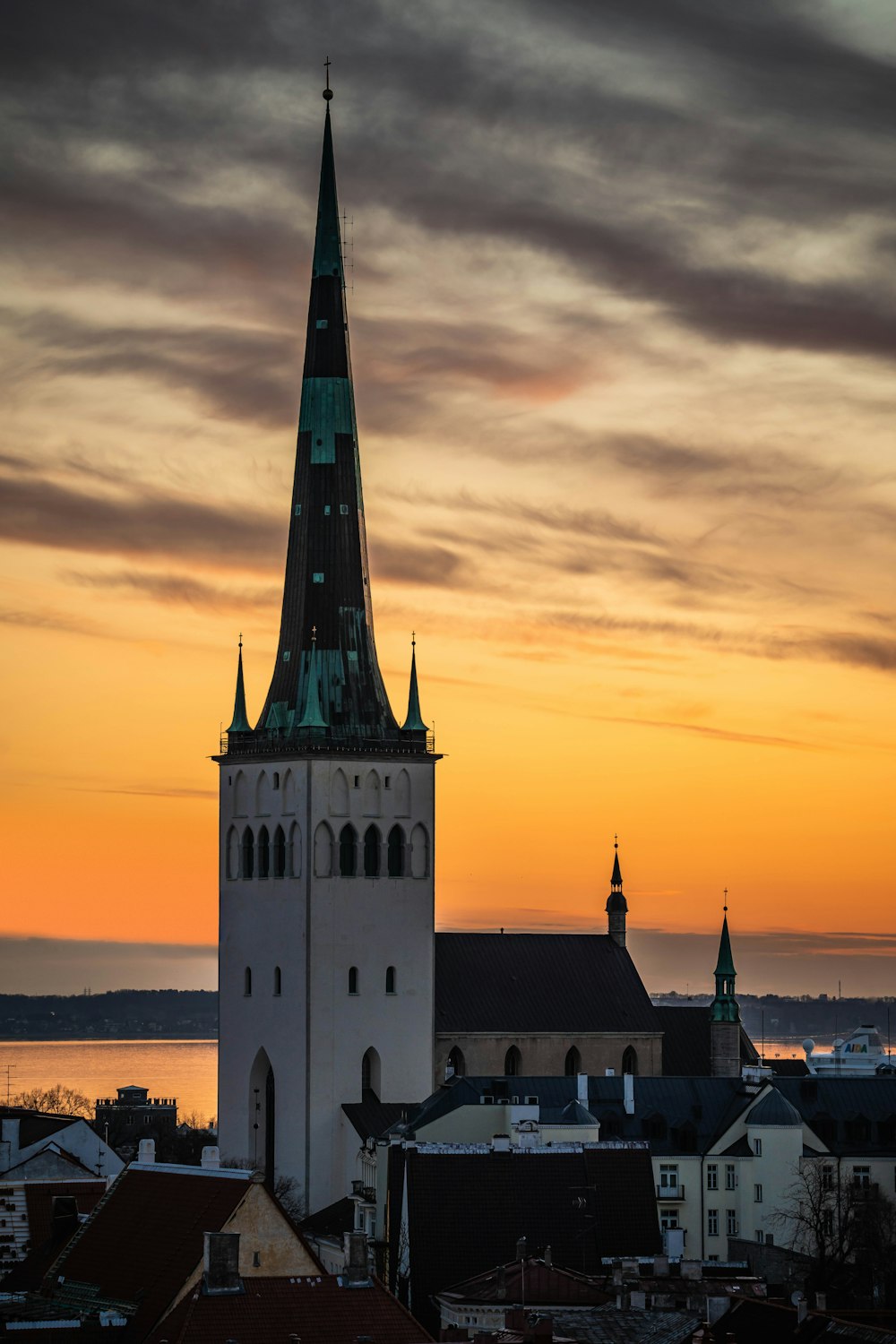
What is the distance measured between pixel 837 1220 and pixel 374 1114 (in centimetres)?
1850

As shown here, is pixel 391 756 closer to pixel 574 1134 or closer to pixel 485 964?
pixel 485 964

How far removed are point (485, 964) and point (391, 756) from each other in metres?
10.4

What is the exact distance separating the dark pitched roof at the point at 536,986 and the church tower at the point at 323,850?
2.69 m

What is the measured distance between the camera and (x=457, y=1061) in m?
123

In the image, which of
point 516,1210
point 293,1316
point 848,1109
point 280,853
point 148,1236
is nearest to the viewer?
point 293,1316

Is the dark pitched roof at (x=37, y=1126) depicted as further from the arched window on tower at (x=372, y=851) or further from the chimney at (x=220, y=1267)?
the chimney at (x=220, y=1267)

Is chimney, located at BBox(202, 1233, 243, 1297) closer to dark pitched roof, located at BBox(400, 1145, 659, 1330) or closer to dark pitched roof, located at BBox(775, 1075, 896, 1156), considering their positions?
dark pitched roof, located at BBox(400, 1145, 659, 1330)

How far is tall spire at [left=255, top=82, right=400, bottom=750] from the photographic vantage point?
122062mm

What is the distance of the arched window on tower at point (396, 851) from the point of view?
122500 millimetres

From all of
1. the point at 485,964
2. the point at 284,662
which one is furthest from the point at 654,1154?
the point at 284,662

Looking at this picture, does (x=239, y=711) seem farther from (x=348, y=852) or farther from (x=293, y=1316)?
(x=293, y=1316)

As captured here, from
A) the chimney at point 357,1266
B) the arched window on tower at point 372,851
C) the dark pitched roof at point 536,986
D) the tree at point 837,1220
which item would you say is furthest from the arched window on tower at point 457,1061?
the chimney at point 357,1266

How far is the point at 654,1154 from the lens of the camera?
11312 centimetres

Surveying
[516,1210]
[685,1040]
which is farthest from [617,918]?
[516,1210]
